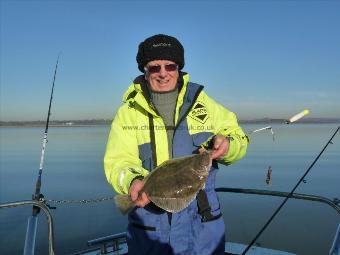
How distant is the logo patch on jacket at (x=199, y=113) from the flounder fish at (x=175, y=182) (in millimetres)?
474

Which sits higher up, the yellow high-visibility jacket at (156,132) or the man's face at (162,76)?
the man's face at (162,76)

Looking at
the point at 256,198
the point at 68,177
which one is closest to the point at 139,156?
the point at 256,198

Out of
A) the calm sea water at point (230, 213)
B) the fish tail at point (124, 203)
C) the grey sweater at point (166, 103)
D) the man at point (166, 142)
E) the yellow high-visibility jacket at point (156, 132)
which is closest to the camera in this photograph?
the fish tail at point (124, 203)

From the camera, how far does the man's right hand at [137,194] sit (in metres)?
3.45

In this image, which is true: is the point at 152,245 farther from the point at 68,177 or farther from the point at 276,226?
the point at 68,177

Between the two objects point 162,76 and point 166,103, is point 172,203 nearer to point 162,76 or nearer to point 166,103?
point 166,103

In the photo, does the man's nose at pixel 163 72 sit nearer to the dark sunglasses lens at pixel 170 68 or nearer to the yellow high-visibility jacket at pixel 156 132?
the dark sunglasses lens at pixel 170 68

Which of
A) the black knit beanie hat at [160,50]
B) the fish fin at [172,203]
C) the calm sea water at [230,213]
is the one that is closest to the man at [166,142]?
the black knit beanie hat at [160,50]

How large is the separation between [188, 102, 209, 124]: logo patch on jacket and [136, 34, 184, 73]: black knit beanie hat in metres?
A: 0.52

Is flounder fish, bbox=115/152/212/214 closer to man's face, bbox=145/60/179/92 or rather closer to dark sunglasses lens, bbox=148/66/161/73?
man's face, bbox=145/60/179/92

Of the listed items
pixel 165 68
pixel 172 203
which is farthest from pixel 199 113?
pixel 172 203

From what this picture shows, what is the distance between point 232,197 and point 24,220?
23.3 ft

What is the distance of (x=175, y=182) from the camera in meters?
3.54

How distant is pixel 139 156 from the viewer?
3.84 m
